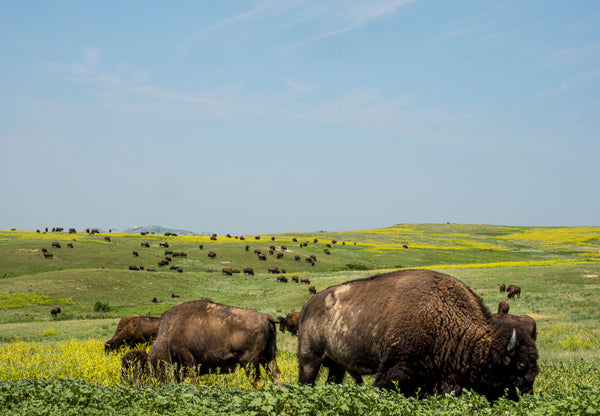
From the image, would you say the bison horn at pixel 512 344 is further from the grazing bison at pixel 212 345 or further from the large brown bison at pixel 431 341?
the grazing bison at pixel 212 345

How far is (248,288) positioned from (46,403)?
145 ft

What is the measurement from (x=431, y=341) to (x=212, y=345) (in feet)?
16.8

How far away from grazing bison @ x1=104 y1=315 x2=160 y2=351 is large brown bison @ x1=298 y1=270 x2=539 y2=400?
10.7 metres

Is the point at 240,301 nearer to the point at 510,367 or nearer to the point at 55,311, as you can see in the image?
the point at 55,311

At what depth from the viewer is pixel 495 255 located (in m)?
91.2

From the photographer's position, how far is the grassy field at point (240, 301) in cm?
727

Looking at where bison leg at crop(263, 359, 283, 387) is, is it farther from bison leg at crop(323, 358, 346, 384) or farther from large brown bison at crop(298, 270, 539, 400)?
large brown bison at crop(298, 270, 539, 400)

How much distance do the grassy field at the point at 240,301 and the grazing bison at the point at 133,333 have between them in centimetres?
66

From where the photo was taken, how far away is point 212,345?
1087 centimetres

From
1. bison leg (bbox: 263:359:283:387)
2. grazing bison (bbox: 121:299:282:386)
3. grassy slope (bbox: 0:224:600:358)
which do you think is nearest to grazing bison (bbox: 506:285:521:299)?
grassy slope (bbox: 0:224:600:358)

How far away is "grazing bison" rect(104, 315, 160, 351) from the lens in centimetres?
1709

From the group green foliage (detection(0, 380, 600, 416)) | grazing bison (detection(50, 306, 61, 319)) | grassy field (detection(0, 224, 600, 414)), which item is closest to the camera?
green foliage (detection(0, 380, 600, 416))

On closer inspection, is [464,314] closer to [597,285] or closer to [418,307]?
[418,307]

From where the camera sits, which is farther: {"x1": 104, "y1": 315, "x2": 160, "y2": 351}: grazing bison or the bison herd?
{"x1": 104, "y1": 315, "x2": 160, "y2": 351}: grazing bison
